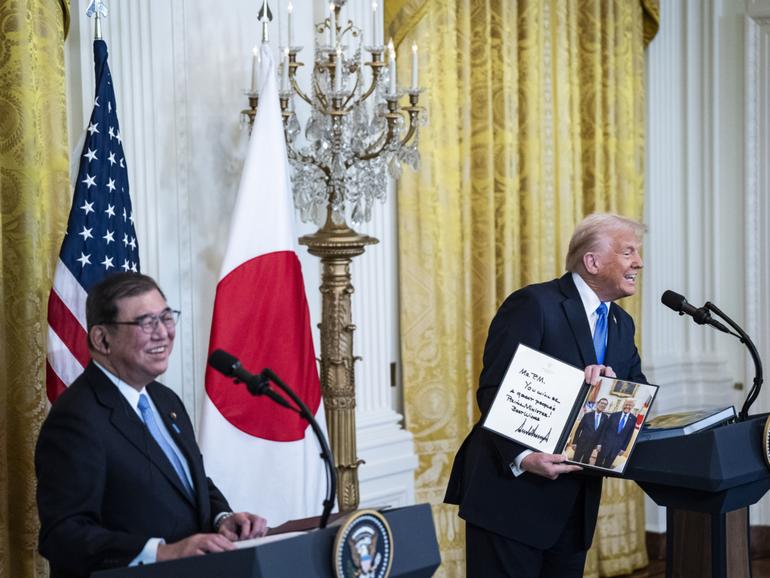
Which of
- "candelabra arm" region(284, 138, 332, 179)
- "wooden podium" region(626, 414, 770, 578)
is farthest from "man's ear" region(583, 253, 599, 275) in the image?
"candelabra arm" region(284, 138, 332, 179)

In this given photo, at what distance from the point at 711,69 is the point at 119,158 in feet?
13.4

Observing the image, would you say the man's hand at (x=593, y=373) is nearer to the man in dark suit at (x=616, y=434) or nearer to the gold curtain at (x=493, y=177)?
the man in dark suit at (x=616, y=434)

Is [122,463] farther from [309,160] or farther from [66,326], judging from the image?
[309,160]

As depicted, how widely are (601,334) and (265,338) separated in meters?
1.12

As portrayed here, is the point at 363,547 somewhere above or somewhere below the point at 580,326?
below

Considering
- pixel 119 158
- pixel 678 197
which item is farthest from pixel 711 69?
pixel 119 158

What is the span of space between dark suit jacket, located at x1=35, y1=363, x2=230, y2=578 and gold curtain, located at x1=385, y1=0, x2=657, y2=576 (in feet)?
8.36

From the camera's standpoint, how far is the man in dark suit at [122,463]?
2.27 metres

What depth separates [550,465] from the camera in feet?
10.4

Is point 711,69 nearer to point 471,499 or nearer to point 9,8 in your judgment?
point 471,499

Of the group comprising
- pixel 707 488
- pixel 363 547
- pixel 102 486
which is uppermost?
pixel 102 486

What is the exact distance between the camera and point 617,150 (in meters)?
5.93

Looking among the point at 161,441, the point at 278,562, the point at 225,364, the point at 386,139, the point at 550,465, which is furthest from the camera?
the point at 386,139

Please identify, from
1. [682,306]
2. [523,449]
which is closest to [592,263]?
[682,306]
